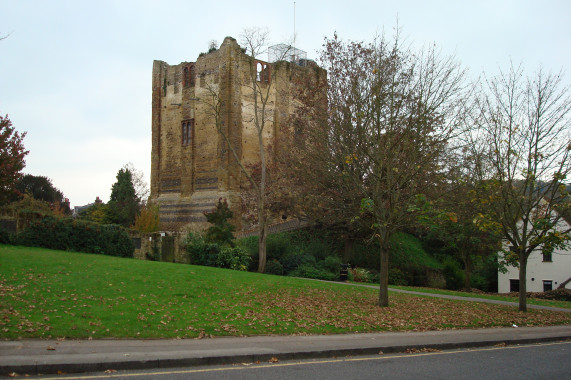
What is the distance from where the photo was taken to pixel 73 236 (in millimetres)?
25328

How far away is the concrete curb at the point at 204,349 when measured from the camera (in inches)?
315

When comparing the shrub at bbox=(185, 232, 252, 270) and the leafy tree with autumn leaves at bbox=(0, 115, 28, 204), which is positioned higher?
the leafy tree with autumn leaves at bbox=(0, 115, 28, 204)

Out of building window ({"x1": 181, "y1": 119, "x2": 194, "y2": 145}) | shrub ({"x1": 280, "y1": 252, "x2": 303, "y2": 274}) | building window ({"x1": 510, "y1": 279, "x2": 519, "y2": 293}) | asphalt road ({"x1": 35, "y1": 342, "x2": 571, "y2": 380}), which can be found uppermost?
building window ({"x1": 181, "y1": 119, "x2": 194, "y2": 145})

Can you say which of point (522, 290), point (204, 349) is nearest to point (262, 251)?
point (522, 290)

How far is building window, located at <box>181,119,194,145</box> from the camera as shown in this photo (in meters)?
48.0

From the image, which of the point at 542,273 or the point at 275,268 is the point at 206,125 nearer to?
the point at 275,268

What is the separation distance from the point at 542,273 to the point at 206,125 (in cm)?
3074

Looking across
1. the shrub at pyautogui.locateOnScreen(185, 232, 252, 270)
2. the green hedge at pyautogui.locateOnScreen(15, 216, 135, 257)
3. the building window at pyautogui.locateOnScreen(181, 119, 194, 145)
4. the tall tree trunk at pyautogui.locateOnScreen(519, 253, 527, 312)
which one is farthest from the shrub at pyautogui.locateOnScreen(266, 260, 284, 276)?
the building window at pyautogui.locateOnScreen(181, 119, 194, 145)

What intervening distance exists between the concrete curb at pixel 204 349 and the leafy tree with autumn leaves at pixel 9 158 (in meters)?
17.1

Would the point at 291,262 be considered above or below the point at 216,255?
below

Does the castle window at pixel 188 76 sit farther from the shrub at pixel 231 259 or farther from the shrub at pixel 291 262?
the shrub at pixel 231 259

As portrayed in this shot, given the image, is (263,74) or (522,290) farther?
(263,74)

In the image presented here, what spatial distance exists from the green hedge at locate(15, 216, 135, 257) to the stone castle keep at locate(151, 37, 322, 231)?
712 inches

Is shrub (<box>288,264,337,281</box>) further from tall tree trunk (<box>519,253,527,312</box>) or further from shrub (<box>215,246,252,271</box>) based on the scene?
tall tree trunk (<box>519,253,527,312</box>)
